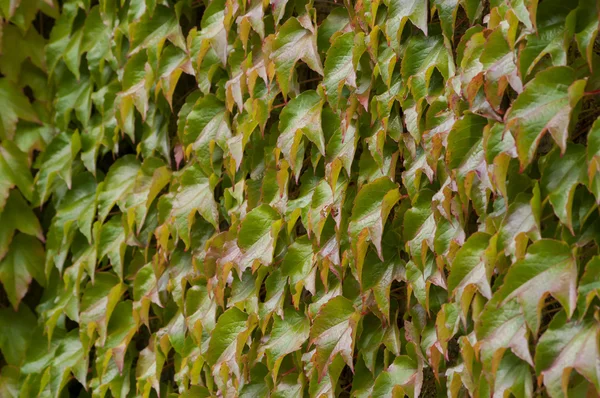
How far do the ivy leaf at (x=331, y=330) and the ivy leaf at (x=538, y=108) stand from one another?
46 cm

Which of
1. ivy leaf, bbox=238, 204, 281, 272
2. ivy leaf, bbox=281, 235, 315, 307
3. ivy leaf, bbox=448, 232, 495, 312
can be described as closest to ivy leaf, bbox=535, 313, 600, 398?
ivy leaf, bbox=448, 232, 495, 312

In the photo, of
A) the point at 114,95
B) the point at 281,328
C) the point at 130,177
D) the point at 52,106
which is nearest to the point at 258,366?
the point at 281,328

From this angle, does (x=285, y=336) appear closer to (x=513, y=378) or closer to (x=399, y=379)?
(x=399, y=379)

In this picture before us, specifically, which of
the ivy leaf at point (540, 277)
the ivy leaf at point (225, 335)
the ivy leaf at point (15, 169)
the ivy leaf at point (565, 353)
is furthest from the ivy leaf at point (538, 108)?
the ivy leaf at point (15, 169)

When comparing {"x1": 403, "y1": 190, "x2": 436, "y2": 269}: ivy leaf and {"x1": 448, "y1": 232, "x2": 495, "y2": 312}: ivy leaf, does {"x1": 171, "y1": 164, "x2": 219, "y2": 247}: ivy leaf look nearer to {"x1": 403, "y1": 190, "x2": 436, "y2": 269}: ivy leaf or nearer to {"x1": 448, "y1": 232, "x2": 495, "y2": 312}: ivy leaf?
{"x1": 403, "y1": 190, "x2": 436, "y2": 269}: ivy leaf

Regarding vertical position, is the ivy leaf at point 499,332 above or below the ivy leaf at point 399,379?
above

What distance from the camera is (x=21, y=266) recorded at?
2.21 meters

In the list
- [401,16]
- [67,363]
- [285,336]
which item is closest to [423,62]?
[401,16]

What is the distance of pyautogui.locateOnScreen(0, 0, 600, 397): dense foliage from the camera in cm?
117

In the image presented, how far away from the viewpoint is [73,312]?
209cm

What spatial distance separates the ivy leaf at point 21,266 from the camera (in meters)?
2.19

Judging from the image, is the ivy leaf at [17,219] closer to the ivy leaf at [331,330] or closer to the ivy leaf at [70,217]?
the ivy leaf at [70,217]

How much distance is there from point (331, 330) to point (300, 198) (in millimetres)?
274

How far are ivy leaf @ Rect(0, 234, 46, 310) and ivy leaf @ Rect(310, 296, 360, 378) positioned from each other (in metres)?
1.07
